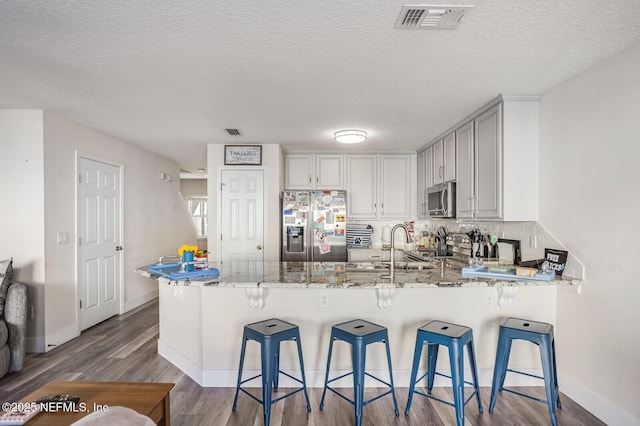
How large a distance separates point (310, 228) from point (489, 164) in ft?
7.93

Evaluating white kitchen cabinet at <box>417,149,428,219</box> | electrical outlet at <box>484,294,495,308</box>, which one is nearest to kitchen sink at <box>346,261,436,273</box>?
electrical outlet at <box>484,294,495,308</box>

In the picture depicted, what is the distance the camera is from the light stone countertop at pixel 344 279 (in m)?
2.21

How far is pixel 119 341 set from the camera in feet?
11.6

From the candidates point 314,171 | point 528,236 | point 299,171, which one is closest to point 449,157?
point 528,236

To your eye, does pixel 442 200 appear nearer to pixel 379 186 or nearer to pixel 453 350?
pixel 379 186

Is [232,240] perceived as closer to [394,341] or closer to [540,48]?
[394,341]

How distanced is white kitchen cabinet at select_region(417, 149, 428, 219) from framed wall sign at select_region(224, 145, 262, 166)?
2389 mm

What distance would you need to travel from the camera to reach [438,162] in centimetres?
428

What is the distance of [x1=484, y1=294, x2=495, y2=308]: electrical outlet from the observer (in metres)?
2.61

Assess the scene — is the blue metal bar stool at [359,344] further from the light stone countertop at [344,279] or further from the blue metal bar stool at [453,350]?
the light stone countertop at [344,279]

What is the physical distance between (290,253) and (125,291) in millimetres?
2389

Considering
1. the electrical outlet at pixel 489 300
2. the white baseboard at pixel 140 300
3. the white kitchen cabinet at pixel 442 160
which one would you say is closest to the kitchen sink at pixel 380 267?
the electrical outlet at pixel 489 300

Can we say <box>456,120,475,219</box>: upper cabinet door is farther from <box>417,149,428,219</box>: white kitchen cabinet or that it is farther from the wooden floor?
the wooden floor

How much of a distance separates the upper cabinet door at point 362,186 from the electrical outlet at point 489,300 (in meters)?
2.65
